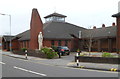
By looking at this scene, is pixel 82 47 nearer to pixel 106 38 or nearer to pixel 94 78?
pixel 106 38

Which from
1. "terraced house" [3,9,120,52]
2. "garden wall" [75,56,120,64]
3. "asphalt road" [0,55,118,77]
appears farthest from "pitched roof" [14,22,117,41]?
"asphalt road" [0,55,118,77]

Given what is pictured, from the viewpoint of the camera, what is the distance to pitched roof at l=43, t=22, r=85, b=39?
4200 centimetres

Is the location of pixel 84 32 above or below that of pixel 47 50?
above

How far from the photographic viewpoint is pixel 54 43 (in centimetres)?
4172

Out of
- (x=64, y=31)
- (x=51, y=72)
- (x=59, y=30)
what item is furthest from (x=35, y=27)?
(x=51, y=72)

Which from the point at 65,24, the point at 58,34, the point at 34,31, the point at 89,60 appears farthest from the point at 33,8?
the point at 89,60

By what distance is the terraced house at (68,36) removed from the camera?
36.6 metres

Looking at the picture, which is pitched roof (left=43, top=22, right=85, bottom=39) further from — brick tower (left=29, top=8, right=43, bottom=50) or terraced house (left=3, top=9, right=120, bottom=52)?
brick tower (left=29, top=8, right=43, bottom=50)

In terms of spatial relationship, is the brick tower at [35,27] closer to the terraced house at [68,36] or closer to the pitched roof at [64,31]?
the terraced house at [68,36]

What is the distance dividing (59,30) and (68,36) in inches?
131

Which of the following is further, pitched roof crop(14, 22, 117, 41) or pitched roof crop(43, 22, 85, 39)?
pitched roof crop(43, 22, 85, 39)

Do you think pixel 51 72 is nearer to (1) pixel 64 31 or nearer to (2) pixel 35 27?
(2) pixel 35 27

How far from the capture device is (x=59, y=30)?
44.8m

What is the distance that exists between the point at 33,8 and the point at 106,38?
53.1 ft
